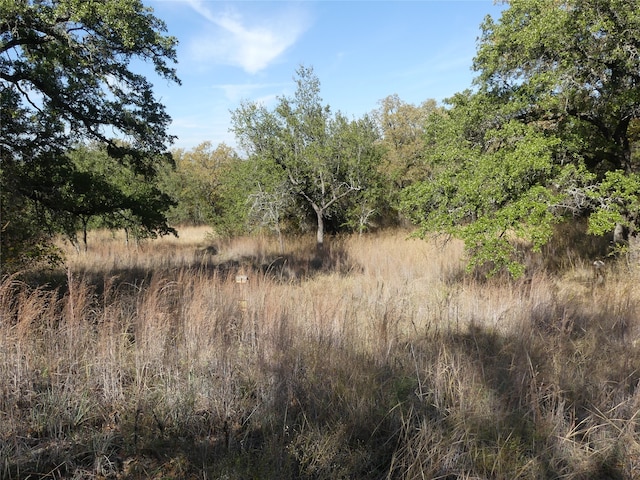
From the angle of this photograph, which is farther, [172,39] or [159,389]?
[172,39]

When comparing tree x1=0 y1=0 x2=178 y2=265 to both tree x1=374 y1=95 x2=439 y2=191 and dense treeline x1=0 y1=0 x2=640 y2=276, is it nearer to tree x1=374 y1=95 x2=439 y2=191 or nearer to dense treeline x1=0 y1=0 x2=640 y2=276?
dense treeline x1=0 y1=0 x2=640 y2=276

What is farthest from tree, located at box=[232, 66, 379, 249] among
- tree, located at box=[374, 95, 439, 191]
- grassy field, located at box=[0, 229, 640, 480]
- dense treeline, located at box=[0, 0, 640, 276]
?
grassy field, located at box=[0, 229, 640, 480]

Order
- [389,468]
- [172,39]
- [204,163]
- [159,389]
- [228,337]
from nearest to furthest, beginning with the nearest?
[389,468]
[159,389]
[228,337]
[172,39]
[204,163]

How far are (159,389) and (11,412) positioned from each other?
35.5 inches

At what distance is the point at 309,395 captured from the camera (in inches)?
115

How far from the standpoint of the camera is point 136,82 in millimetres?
6305

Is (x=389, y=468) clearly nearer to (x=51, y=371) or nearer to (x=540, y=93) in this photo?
(x=51, y=371)

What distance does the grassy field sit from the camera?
2383mm

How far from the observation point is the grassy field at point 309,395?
238cm

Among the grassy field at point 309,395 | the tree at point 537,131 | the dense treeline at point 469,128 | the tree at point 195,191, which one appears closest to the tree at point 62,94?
the dense treeline at point 469,128

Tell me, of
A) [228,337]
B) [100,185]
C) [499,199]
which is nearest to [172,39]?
[100,185]

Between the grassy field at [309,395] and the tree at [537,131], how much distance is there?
6.08 feet

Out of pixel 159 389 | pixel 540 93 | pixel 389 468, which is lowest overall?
pixel 389 468

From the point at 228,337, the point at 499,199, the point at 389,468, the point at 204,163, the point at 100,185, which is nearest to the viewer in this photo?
the point at 389,468
